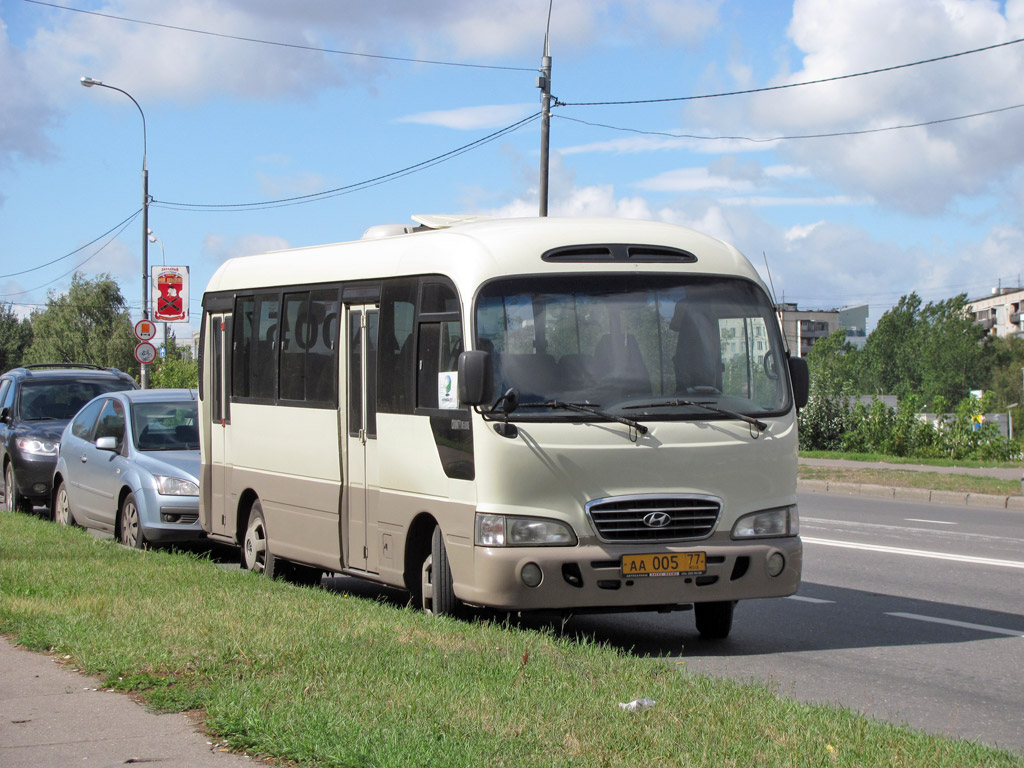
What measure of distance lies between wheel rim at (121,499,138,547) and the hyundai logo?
→ 6913mm

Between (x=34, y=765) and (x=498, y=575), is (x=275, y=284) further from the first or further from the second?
(x=34, y=765)

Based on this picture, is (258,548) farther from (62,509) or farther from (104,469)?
(62,509)

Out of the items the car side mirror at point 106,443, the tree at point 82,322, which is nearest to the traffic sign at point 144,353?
the car side mirror at point 106,443

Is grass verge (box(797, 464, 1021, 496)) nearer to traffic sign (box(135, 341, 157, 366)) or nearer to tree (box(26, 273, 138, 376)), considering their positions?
traffic sign (box(135, 341, 157, 366))

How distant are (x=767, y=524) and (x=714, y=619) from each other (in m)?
0.85

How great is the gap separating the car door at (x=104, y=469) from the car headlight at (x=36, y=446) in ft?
8.78

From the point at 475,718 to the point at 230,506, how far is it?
6.79 metres

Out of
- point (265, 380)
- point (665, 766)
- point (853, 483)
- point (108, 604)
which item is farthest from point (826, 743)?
point (853, 483)

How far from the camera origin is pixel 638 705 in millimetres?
6199

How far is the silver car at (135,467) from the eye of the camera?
13422mm

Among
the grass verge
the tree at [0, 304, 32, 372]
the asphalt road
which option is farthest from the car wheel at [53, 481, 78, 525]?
the tree at [0, 304, 32, 372]

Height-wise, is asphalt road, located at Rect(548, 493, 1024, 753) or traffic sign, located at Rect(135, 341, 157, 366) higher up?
traffic sign, located at Rect(135, 341, 157, 366)

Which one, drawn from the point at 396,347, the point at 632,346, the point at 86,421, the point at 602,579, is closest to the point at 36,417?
the point at 86,421

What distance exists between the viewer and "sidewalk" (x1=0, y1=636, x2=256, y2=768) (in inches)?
217
